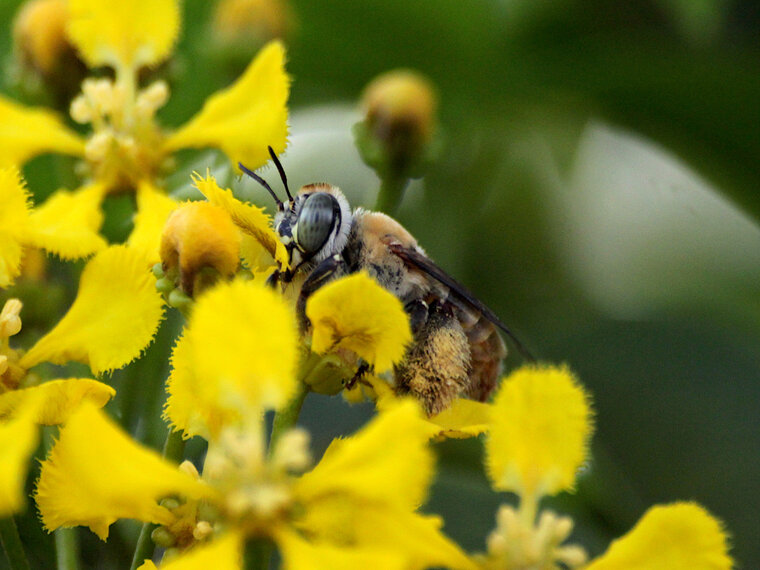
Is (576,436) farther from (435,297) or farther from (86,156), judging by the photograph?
(86,156)

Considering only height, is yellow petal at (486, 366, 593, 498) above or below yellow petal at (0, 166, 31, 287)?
below

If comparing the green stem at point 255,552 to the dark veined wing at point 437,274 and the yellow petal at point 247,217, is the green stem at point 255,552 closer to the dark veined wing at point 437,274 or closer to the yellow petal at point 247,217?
the yellow petal at point 247,217

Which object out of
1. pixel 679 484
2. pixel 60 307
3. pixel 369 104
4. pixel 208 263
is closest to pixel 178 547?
pixel 208 263

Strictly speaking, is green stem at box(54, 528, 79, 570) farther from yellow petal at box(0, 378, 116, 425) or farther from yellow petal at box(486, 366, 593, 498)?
yellow petal at box(486, 366, 593, 498)

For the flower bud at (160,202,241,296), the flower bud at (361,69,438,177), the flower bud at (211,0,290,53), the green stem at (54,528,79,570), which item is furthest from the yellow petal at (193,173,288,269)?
the flower bud at (211,0,290,53)

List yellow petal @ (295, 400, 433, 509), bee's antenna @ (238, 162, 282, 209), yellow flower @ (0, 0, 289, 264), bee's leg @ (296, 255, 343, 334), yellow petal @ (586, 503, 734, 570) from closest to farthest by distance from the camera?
1. yellow petal @ (295, 400, 433, 509)
2. yellow petal @ (586, 503, 734, 570)
3. bee's leg @ (296, 255, 343, 334)
4. bee's antenna @ (238, 162, 282, 209)
5. yellow flower @ (0, 0, 289, 264)

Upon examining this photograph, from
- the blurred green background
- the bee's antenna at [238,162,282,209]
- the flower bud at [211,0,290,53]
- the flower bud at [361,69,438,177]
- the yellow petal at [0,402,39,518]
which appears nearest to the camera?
the yellow petal at [0,402,39,518]

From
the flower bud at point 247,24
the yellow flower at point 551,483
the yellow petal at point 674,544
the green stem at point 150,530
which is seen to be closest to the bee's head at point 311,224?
the green stem at point 150,530
